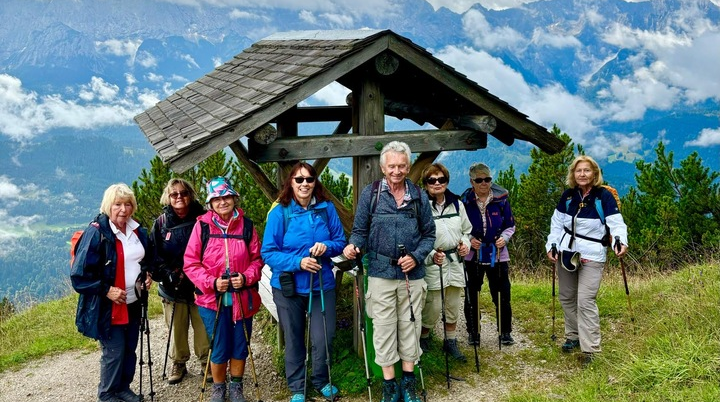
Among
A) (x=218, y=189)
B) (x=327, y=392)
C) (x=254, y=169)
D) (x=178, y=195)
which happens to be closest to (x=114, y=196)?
(x=178, y=195)

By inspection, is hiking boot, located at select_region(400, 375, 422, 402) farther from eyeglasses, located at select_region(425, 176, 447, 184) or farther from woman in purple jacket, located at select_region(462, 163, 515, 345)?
eyeglasses, located at select_region(425, 176, 447, 184)

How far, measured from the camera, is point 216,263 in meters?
4.92

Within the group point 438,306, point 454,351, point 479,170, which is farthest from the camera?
point 454,351

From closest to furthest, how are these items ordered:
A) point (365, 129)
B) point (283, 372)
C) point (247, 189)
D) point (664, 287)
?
1. point (365, 129)
2. point (283, 372)
3. point (664, 287)
4. point (247, 189)

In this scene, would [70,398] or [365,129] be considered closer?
[365,129]

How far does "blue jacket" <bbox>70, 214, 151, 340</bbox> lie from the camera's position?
15.6 ft

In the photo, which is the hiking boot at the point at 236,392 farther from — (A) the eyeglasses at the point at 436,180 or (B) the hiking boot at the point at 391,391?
(A) the eyeglasses at the point at 436,180

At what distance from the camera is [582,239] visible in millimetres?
5523

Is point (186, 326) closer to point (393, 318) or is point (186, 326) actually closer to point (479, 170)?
point (393, 318)

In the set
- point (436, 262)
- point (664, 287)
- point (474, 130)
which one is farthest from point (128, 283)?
point (664, 287)

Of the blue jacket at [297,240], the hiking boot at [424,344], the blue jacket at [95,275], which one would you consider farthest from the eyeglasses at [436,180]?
the blue jacket at [95,275]

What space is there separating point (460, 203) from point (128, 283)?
3.11 metres

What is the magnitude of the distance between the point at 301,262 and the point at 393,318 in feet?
3.01

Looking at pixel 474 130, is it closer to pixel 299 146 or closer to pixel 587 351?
pixel 299 146
